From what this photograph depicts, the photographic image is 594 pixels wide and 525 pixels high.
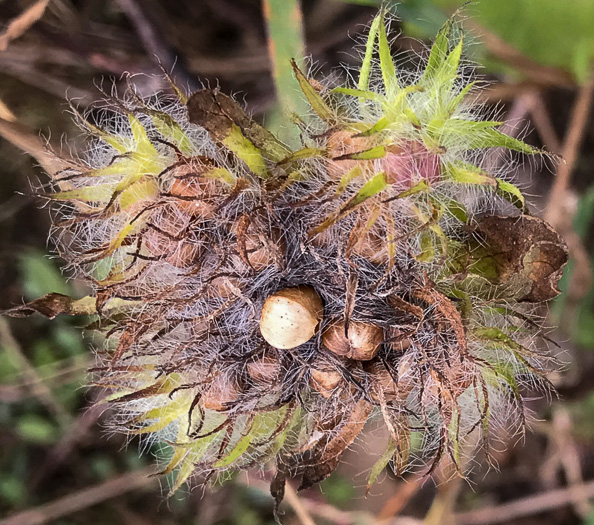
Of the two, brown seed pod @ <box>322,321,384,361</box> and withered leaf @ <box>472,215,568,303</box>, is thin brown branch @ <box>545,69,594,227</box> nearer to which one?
withered leaf @ <box>472,215,568,303</box>

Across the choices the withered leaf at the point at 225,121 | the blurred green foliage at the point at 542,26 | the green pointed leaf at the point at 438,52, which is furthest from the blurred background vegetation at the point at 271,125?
the withered leaf at the point at 225,121

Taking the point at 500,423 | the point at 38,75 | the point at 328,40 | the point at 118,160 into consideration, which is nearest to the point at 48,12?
the point at 38,75

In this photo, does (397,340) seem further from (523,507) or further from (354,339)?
(523,507)

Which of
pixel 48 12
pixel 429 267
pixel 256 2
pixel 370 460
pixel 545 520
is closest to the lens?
pixel 429 267

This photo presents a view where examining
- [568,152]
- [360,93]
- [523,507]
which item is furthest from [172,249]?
[523,507]

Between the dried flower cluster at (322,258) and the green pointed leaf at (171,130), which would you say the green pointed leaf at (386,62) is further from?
the green pointed leaf at (171,130)

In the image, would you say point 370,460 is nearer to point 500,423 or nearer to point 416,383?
point 500,423
